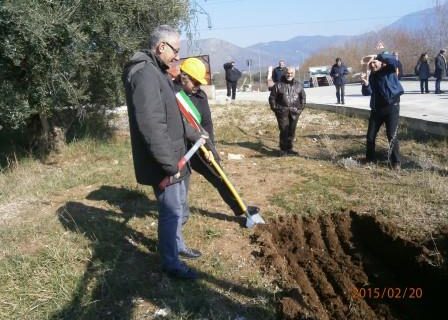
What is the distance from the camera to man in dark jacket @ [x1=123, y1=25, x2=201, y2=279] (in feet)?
10.5

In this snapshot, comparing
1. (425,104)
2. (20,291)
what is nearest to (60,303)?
(20,291)

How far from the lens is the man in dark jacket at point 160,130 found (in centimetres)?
320

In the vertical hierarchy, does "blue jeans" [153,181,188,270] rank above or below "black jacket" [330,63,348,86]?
below

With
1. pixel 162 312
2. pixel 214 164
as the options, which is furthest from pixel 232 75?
pixel 162 312

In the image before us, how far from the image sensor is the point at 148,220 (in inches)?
204

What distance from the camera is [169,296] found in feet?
Result: 11.7

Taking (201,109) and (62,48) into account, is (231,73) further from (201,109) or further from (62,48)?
(201,109)

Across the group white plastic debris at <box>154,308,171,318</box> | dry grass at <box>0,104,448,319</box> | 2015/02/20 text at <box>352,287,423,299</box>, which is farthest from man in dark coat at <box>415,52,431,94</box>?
white plastic debris at <box>154,308,171,318</box>

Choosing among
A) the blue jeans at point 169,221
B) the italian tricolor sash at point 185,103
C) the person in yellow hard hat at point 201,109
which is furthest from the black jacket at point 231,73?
the blue jeans at point 169,221

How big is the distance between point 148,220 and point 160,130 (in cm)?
220

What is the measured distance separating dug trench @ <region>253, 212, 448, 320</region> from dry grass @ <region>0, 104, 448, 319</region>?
20 centimetres

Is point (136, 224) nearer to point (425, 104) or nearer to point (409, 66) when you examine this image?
point (425, 104)

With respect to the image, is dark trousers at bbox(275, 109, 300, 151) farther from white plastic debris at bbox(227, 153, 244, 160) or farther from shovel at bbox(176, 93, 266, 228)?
shovel at bbox(176, 93, 266, 228)

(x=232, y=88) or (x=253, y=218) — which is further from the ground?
(x=232, y=88)
